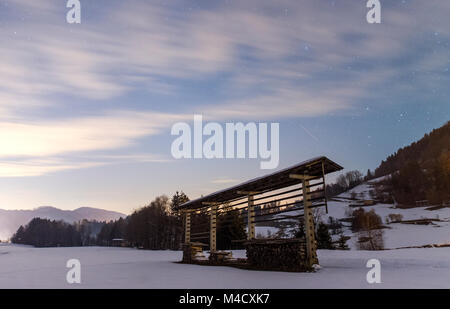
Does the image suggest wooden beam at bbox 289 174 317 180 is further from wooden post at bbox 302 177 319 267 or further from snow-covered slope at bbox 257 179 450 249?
snow-covered slope at bbox 257 179 450 249

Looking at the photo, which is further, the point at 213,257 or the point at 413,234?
the point at 413,234

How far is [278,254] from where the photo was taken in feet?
43.3

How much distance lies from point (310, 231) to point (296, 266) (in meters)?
1.55

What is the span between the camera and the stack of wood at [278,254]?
40.3 feet

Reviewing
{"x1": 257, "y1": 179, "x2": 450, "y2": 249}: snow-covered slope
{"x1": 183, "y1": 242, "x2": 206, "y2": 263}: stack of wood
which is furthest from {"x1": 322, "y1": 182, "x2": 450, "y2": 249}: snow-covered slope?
{"x1": 183, "y1": 242, "x2": 206, "y2": 263}: stack of wood

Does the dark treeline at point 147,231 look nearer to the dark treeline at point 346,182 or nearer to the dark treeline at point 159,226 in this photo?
the dark treeline at point 159,226

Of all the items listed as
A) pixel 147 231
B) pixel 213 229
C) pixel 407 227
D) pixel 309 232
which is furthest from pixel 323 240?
pixel 147 231

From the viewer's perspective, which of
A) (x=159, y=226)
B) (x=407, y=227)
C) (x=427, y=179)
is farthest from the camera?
(x=427, y=179)

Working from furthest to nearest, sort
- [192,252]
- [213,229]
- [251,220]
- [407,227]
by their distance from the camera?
[407,227]
[192,252]
[213,229]
[251,220]

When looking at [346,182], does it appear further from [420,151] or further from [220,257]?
[220,257]

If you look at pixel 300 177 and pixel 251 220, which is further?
pixel 251 220
